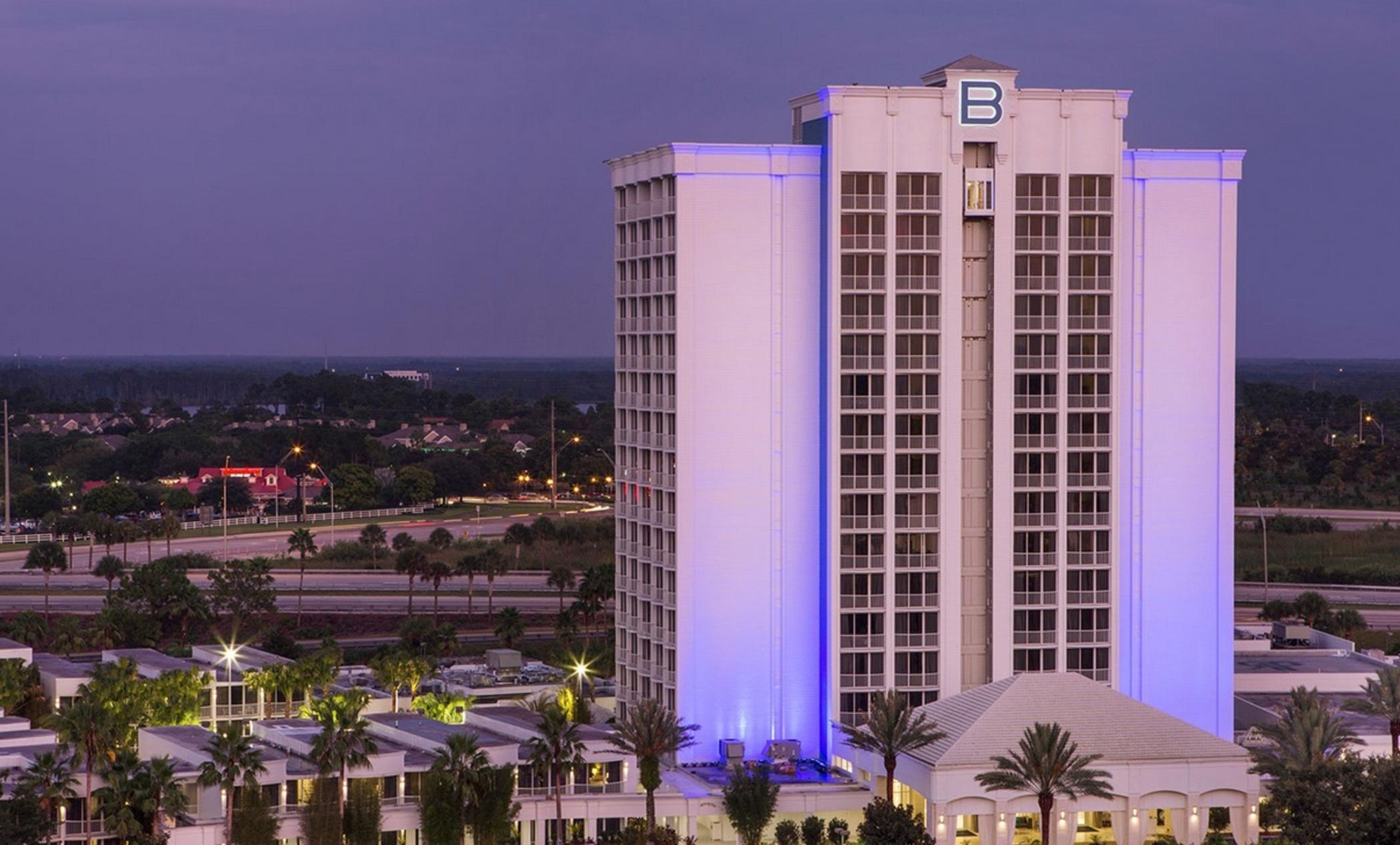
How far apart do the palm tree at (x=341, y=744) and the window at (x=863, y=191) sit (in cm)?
2564

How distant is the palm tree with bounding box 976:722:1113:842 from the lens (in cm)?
6419

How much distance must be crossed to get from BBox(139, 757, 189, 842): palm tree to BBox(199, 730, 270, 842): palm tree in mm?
1102

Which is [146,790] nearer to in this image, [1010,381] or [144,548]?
[1010,381]

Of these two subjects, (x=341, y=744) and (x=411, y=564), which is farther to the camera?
(x=411, y=564)

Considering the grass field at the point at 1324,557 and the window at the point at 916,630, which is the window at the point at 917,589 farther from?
the grass field at the point at 1324,557

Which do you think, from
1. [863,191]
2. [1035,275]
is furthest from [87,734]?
[1035,275]

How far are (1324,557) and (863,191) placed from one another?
90.2 metres

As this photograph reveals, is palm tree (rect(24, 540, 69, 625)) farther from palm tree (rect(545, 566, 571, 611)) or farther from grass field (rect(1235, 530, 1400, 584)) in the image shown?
A: grass field (rect(1235, 530, 1400, 584))

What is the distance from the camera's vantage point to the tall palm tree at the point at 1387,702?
232ft

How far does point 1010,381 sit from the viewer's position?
7794 cm

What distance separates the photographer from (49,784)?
62094 mm

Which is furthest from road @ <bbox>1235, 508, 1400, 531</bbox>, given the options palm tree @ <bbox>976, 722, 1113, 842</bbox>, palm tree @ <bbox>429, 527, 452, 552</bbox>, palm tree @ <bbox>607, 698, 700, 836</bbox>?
palm tree @ <bbox>607, 698, 700, 836</bbox>

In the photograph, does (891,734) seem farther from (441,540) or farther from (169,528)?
(169,528)

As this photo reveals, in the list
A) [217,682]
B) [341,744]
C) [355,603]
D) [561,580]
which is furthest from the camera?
[355,603]
